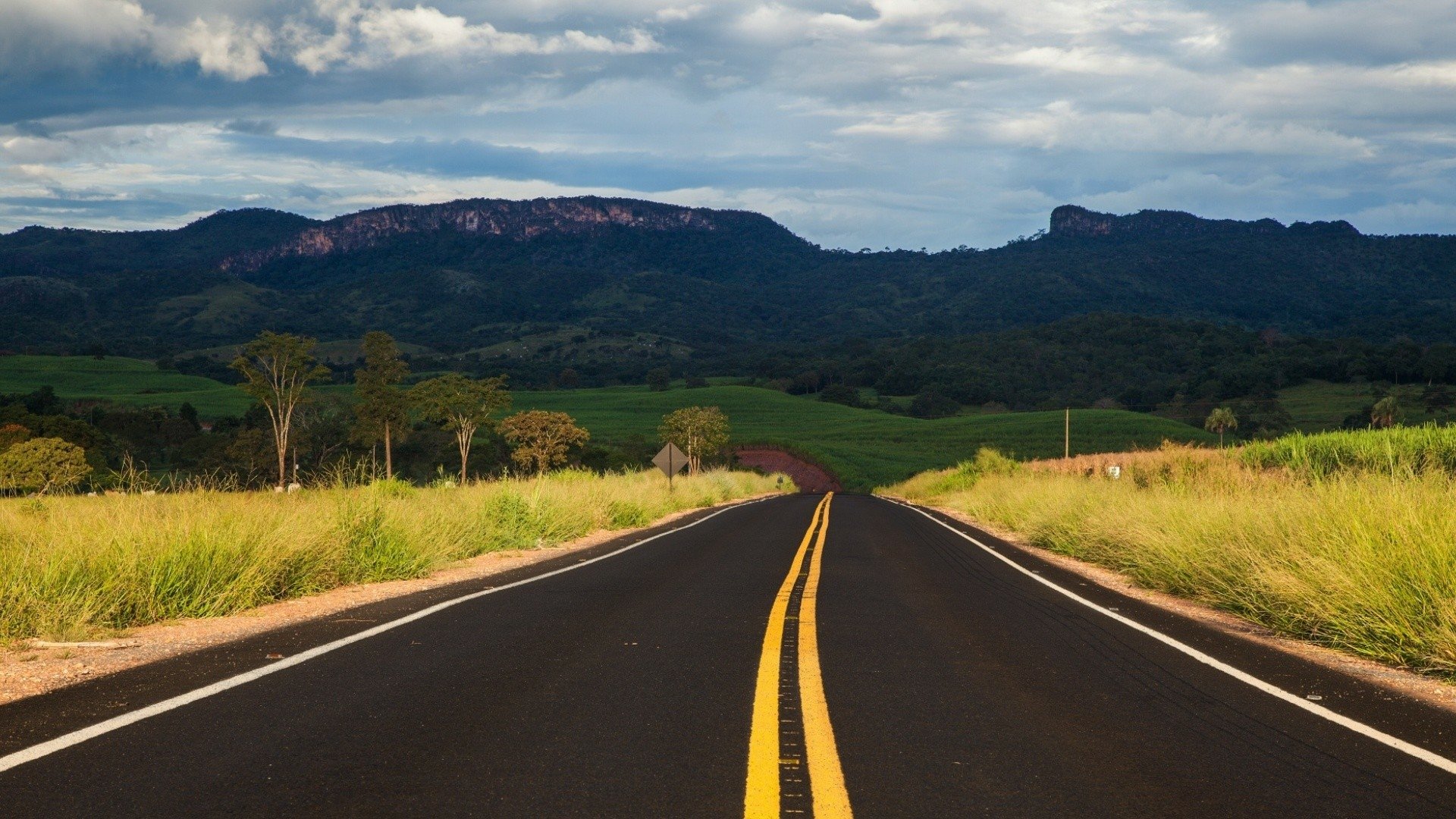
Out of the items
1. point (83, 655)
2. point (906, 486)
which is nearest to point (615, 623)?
point (83, 655)

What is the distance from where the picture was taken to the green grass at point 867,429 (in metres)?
106

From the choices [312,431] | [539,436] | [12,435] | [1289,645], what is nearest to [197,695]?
[1289,645]

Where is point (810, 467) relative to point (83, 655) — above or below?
below

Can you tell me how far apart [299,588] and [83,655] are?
3724 mm

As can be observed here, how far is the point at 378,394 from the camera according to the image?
70.7 metres

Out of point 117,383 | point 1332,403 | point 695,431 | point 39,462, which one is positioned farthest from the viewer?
point 117,383

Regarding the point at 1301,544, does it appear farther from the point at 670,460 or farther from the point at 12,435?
the point at 12,435

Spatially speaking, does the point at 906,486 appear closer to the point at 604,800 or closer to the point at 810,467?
the point at 810,467

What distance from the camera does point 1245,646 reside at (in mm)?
9156

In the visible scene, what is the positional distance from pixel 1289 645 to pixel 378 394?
222 ft

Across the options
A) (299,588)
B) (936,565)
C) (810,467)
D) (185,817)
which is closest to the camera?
(185,817)

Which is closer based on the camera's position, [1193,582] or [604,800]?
[604,800]

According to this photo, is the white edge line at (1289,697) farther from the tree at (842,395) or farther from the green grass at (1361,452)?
the tree at (842,395)

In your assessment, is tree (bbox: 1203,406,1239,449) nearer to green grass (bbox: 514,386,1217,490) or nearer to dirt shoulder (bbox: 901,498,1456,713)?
green grass (bbox: 514,386,1217,490)
